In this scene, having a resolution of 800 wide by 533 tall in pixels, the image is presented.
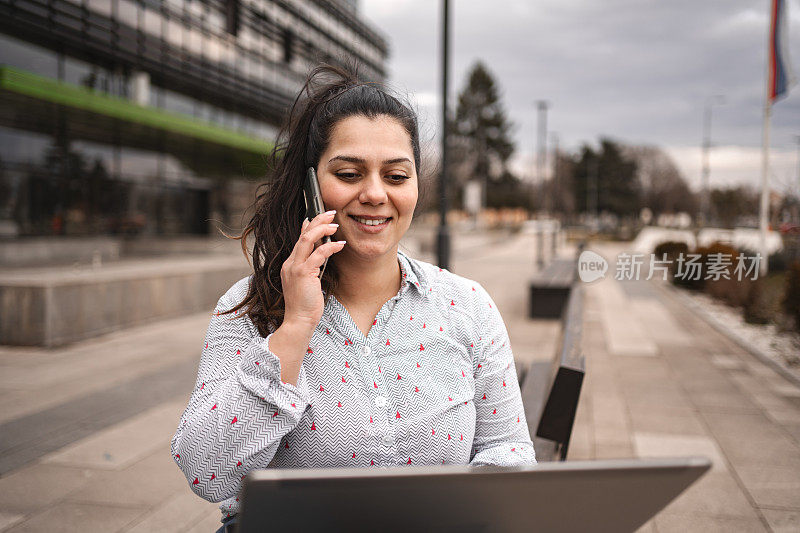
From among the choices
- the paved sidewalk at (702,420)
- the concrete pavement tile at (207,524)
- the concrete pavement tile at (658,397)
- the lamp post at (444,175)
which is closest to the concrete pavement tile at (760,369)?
the paved sidewalk at (702,420)

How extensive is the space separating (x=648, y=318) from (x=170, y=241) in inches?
572

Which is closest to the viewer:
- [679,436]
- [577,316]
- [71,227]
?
[577,316]

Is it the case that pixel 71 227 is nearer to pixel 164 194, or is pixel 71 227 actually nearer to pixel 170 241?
pixel 170 241

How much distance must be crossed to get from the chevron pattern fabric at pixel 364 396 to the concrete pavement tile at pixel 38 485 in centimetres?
236

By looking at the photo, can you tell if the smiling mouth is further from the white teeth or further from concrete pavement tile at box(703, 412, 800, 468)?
concrete pavement tile at box(703, 412, 800, 468)

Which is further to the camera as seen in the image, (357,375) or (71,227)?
(71,227)

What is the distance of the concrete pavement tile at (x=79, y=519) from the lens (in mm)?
3156

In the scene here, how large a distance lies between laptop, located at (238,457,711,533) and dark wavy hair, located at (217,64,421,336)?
83cm

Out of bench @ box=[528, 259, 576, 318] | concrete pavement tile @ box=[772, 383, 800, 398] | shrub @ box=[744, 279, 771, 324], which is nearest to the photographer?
concrete pavement tile @ box=[772, 383, 800, 398]

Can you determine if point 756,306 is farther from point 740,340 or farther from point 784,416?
point 784,416

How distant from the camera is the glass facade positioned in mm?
14766

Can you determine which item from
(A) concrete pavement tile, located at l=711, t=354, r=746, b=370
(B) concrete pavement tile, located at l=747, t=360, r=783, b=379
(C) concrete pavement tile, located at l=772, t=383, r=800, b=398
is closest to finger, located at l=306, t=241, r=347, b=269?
(C) concrete pavement tile, located at l=772, t=383, r=800, b=398

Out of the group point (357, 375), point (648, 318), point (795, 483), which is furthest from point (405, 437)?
point (648, 318)

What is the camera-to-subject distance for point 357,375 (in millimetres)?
1688
